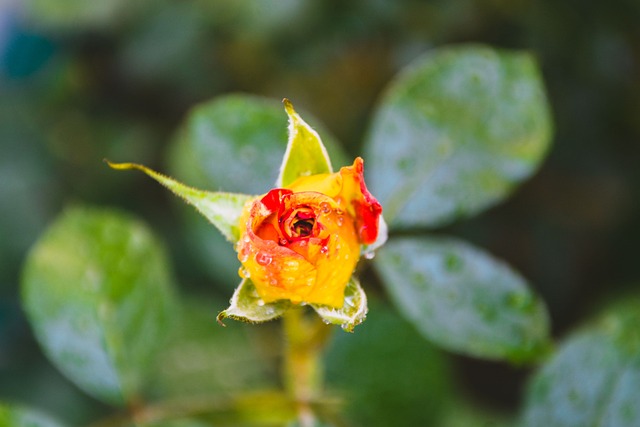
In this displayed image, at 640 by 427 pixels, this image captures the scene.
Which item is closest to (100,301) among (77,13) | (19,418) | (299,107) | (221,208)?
(19,418)

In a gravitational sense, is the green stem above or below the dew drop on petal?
above

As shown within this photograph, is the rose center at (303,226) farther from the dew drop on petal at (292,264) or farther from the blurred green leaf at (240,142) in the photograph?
the blurred green leaf at (240,142)

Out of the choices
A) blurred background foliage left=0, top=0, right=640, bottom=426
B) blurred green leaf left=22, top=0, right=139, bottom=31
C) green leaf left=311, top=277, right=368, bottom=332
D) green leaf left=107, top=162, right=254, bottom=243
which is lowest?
green leaf left=311, top=277, right=368, bottom=332

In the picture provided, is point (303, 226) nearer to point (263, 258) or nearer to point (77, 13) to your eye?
point (263, 258)

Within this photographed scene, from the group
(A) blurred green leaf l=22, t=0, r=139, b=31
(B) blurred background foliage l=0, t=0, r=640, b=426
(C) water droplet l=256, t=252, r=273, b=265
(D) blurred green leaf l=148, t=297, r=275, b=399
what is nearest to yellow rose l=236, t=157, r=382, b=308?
(C) water droplet l=256, t=252, r=273, b=265

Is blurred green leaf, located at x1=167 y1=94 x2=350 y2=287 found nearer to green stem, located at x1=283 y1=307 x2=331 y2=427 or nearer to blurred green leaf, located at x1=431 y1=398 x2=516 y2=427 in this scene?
green stem, located at x1=283 y1=307 x2=331 y2=427

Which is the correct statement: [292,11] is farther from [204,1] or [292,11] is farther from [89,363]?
[89,363]

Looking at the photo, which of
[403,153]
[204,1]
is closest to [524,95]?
[403,153]

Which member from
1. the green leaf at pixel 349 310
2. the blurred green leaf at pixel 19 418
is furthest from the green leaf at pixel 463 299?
the blurred green leaf at pixel 19 418
